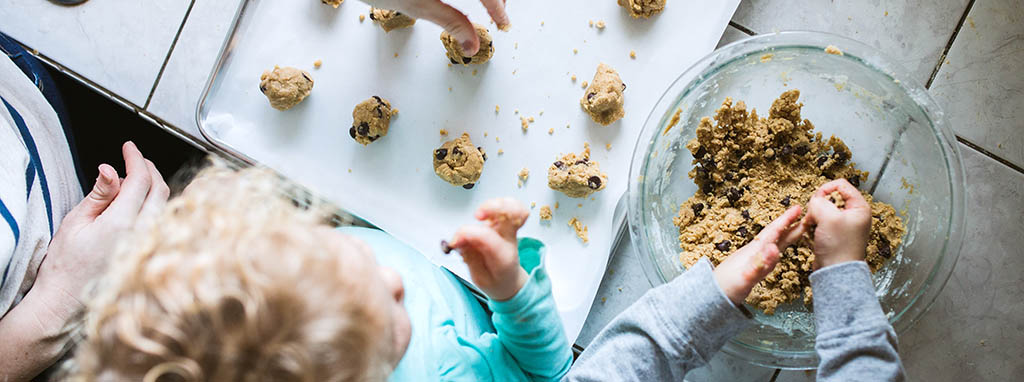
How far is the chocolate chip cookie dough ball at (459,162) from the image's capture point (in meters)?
0.91

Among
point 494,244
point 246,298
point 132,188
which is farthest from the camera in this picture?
point 132,188

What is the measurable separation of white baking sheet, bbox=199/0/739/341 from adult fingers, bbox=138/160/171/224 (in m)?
0.10

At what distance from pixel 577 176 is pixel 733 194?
0.70 ft

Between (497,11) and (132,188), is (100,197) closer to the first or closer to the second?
(132,188)

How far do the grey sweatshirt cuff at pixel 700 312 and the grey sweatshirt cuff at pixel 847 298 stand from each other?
0.09 metres

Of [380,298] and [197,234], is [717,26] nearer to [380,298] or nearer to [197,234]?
[380,298]

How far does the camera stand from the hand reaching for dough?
810 millimetres

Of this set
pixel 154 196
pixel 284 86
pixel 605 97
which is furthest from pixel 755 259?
pixel 154 196

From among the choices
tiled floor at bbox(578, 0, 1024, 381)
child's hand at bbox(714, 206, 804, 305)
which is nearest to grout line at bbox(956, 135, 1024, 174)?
tiled floor at bbox(578, 0, 1024, 381)

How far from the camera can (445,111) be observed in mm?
963

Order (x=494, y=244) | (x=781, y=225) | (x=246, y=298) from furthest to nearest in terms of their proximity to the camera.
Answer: (x=781, y=225)
(x=494, y=244)
(x=246, y=298)

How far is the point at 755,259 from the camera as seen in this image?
774 mm

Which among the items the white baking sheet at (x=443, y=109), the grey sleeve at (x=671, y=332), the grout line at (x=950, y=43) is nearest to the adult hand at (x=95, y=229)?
the white baking sheet at (x=443, y=109)

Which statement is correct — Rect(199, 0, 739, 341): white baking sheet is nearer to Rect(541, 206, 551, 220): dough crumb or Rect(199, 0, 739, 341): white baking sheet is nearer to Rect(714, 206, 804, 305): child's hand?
Rect(541, 206, 551, 220): dough crumb
